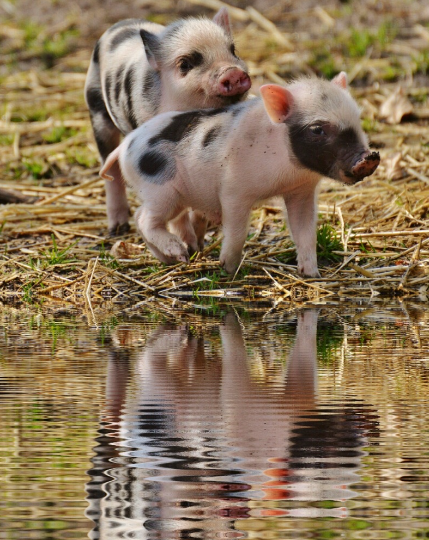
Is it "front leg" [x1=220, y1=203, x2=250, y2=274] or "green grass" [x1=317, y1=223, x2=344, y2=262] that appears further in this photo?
"green grass" [x1=317, y1=223, x2=344, y2=262]

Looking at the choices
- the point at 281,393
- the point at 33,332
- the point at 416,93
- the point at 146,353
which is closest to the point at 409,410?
the point at 281,393

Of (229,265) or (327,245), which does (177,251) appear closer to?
(229,265)

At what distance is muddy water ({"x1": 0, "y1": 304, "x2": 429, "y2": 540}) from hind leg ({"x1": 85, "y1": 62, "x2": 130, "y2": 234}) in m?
3.01

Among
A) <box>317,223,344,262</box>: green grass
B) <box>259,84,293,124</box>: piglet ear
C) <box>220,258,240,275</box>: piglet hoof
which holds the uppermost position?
<box>259,84,293,124</box>: piglet ear

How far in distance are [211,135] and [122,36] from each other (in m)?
1.94

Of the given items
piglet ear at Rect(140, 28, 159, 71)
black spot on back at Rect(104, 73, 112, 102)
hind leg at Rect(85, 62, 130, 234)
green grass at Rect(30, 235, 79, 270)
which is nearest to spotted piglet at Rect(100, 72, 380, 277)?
piglet ear at Rect(140, 28, 159, 71)

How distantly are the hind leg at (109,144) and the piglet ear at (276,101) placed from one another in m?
2.16

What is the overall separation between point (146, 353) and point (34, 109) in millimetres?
7975

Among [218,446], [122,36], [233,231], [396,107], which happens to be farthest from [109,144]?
[218,446]

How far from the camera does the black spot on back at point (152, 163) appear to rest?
6.29 meters

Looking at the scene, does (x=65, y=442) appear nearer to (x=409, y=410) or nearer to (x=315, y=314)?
(x=409, y=410)

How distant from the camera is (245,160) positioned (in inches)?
233

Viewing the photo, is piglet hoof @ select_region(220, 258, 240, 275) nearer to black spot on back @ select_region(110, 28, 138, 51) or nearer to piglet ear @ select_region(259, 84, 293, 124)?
piglet ear @ select_region(259, 84, 293, 124)

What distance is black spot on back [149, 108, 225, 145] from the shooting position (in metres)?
6.22
